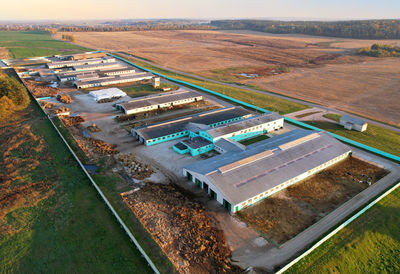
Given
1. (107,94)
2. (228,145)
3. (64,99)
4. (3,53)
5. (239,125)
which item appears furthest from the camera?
(3,53)

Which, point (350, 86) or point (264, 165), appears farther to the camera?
point (350, 86)

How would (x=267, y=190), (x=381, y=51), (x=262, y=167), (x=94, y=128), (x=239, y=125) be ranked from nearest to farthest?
(x=267, y=190) → (x=262, y=167) → (x=239, y=125) → (x=94, y=128) → (x=381, y=51)

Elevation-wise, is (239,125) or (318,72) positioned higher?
(318,72)

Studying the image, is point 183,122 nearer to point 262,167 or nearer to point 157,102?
point 157,102

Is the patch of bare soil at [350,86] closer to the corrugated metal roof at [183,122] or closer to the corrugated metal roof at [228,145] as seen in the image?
the corrugated metal roof at [183,122]

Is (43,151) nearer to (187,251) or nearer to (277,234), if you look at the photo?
(187,251)

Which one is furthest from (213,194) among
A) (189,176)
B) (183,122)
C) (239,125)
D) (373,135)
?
(373,135)

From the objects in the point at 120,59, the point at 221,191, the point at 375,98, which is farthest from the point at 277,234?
the point at 120,59
